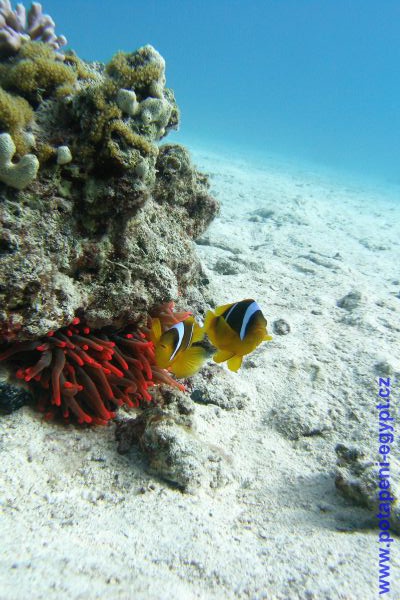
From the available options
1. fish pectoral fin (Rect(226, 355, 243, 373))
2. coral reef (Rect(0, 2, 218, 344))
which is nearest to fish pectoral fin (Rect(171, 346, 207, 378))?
fish pectoral fin (Rect(226, 355, 243, 373))

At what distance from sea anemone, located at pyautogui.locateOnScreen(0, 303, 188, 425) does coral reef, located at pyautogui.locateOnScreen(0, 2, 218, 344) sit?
14cm

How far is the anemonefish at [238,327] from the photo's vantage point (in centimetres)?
200

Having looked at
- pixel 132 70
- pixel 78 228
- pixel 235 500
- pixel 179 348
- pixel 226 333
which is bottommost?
pixel 235 500

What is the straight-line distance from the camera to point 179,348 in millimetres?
2199

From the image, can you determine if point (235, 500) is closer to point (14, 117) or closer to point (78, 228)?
point (78, 228)

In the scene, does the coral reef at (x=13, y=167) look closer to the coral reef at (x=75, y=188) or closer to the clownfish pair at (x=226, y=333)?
the coral reef at (x=75, y=188)

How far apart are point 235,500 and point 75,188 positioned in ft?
7.16

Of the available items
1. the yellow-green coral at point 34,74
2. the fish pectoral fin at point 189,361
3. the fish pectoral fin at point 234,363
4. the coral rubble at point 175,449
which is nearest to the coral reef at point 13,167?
the yellow-green coral at point 34,74

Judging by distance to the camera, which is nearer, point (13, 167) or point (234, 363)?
point (13, 167)

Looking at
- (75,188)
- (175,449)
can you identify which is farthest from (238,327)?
(75,188)

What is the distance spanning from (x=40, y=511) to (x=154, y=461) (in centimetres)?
69

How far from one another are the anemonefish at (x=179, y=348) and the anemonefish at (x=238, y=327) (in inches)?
6.3

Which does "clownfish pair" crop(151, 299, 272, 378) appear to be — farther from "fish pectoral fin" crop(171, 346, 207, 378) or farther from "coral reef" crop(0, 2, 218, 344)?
"coral reef" crop(0, 2, 218, 344)

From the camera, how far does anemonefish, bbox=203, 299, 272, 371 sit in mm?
1996
